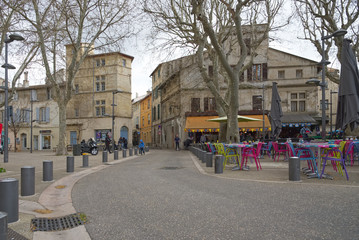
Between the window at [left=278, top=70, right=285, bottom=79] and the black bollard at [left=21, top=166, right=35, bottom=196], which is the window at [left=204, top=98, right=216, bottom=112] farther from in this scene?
the black bollard at [left=21, top=166, right=35, bottom=196]

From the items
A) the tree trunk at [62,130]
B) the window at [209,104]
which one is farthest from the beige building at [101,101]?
the tree trunk at [62,130]

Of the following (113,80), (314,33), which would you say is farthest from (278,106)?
(113,80)

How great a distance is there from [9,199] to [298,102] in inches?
1214

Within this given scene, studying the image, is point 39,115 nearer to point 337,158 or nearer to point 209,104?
point 209,104

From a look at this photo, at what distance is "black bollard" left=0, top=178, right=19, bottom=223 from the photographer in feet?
14.1

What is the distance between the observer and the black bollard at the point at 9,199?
4302mm

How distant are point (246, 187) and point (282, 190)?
2.65 feet

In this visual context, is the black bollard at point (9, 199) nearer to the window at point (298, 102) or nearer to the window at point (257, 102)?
the window at point (257, 102)

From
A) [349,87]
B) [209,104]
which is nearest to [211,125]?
[209,104]

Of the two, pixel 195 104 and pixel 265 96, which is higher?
pixel 265 96

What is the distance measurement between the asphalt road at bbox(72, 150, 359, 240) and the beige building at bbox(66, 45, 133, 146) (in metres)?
33.3

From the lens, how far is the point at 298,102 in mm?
31359

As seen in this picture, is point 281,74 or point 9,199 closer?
point 9,199

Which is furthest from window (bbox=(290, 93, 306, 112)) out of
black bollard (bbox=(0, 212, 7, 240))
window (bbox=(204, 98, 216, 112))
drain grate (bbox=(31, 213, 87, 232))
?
black bollard (bbox=(0, 212, 7, 240))
